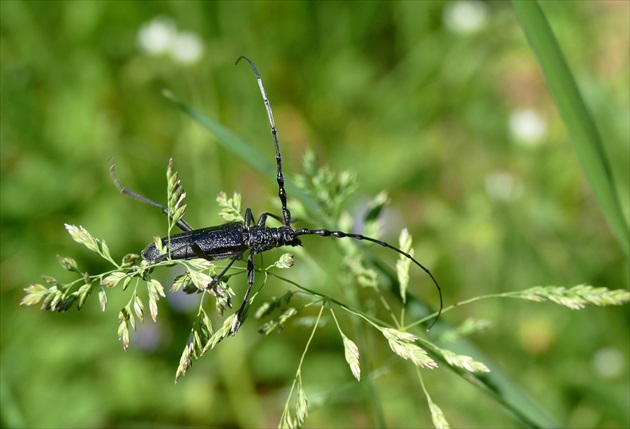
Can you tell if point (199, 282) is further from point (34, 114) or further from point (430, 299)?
point (34, 114)

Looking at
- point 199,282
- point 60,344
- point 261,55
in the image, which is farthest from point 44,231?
point 199,282

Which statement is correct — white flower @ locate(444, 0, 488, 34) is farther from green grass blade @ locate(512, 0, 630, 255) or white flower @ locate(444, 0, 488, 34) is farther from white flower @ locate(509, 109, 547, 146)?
green grass blade @ locate(512, 0, 630, 255)

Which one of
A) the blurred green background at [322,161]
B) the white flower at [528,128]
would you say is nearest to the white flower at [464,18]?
the blurred green background at [322,161]

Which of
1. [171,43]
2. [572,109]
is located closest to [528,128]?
[171,43]

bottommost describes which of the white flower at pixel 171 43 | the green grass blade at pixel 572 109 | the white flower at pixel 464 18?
the green grass blade at pixel 572 109

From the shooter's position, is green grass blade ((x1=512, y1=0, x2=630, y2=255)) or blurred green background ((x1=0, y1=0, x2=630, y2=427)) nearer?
green grass blade ((x1=512, y1=0, x2=630, y2=255))

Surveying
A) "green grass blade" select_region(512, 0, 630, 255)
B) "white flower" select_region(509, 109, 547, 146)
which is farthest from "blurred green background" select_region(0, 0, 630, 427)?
"green grass blade" select_region(512, 0, 630, 255)

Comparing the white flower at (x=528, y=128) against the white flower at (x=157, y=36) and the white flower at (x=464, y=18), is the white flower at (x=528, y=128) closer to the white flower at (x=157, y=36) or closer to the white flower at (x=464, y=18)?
the white flower at (x=464, y=18)
